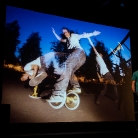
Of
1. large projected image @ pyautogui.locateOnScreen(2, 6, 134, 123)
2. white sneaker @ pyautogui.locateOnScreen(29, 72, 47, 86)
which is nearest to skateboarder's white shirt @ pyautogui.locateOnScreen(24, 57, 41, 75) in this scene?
large projected image @ pyautogui.locateOnScreen(2, 6, 134, 123)

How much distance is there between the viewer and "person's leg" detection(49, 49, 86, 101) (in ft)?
10.7

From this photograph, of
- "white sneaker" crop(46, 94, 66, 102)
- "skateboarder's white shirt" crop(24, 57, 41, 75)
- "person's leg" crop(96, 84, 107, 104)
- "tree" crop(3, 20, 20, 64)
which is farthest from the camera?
"person's leg" crop(96, 84, 107, 104)

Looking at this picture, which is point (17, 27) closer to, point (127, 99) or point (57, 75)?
point (57, 75)

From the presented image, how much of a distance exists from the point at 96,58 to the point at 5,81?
4.85 ft

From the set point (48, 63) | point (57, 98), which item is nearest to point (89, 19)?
point (48, 63)

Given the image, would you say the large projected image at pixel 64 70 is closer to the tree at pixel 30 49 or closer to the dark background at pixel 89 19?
the tree at pixel 30 49

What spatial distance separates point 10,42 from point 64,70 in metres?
0.89

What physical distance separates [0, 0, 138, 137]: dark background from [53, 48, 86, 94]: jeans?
546 millimetres

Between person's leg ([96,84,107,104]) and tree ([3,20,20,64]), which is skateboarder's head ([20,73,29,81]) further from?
person's leg ([96,84,107,104])

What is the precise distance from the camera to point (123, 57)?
3.77 metres

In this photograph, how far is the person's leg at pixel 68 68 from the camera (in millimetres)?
3252

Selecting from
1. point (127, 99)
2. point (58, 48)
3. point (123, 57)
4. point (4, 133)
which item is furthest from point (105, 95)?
point (4, 133)

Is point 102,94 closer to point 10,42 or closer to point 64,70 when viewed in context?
point 64,70

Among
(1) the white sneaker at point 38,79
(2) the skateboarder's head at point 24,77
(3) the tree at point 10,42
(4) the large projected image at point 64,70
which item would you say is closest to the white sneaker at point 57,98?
(4) the large projected image at point 64,70
